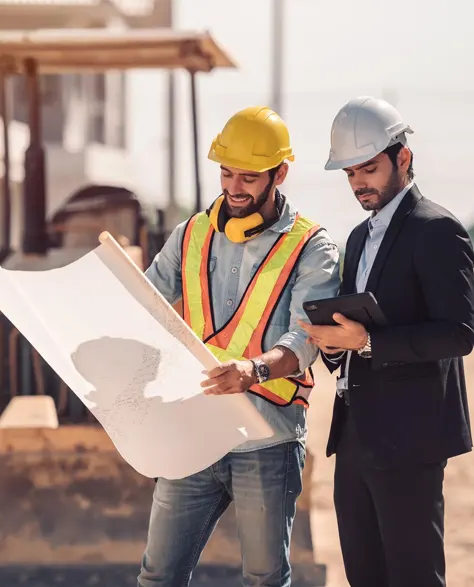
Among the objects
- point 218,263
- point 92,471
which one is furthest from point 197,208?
point 218,263

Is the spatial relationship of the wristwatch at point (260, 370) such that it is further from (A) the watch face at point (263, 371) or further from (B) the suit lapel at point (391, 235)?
(B) the suit lapel at point (391, 235)

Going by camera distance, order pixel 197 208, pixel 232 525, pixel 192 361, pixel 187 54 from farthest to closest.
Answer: pixel 197 208
pixel 187 54
pixel 232 525
pixel 192 361

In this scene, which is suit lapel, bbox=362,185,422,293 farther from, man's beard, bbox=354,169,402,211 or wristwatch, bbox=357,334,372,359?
wristwatch, bbox=357,334,372,359

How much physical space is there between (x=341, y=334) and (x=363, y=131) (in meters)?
0.60

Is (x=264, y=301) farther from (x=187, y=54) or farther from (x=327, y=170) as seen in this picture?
(x=187, y=54)

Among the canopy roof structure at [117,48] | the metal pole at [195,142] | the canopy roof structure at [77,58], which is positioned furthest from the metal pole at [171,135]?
the canopy roof structure at [117,48]

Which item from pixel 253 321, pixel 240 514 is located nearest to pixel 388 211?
pixel 253 321

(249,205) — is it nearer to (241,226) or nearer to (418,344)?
(241,226)

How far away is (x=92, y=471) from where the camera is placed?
596cm

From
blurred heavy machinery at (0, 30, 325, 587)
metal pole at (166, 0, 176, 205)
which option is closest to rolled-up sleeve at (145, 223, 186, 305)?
blurred heavy machinery at (0, 30, 325, 587)

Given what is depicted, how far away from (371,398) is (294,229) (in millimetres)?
555

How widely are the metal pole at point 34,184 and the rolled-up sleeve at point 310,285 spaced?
4.95 m

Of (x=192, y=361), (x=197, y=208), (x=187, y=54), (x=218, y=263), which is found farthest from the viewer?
(x=197, y=208)

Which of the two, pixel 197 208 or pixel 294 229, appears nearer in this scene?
pixel 294 229
